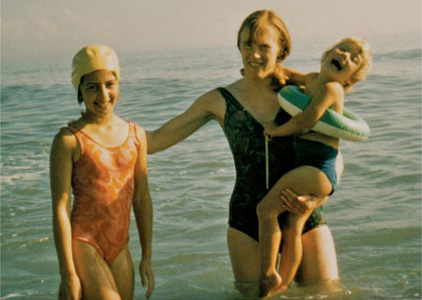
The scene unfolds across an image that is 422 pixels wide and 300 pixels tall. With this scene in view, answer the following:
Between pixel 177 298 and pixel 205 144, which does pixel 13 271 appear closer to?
pixel 177 298

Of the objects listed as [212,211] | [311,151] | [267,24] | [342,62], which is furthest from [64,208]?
[212,211]

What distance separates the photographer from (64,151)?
3.55 meters

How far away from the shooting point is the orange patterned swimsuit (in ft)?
11.9

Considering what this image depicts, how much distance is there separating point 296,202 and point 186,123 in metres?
0.97

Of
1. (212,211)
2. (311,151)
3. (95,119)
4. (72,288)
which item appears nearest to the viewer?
(72,288)

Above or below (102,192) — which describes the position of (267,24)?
above

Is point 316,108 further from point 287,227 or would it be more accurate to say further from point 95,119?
point 95,119

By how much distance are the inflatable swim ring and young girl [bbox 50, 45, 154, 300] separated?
35.8 inches

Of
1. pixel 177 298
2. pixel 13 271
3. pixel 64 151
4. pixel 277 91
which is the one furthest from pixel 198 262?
pixel 64 151

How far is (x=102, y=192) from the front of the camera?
146 inches

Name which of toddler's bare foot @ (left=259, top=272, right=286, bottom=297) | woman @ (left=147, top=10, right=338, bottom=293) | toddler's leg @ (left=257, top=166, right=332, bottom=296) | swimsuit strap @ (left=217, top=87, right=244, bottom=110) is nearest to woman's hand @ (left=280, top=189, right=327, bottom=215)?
toddler's leg @ (left=257, top=166, right=332, bottom=296)

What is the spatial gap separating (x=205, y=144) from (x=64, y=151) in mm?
6655

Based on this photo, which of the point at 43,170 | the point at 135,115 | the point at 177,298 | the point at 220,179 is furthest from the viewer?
the point at 135,115

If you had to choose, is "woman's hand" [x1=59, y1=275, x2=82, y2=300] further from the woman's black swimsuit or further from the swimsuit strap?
the swimsuit strap
